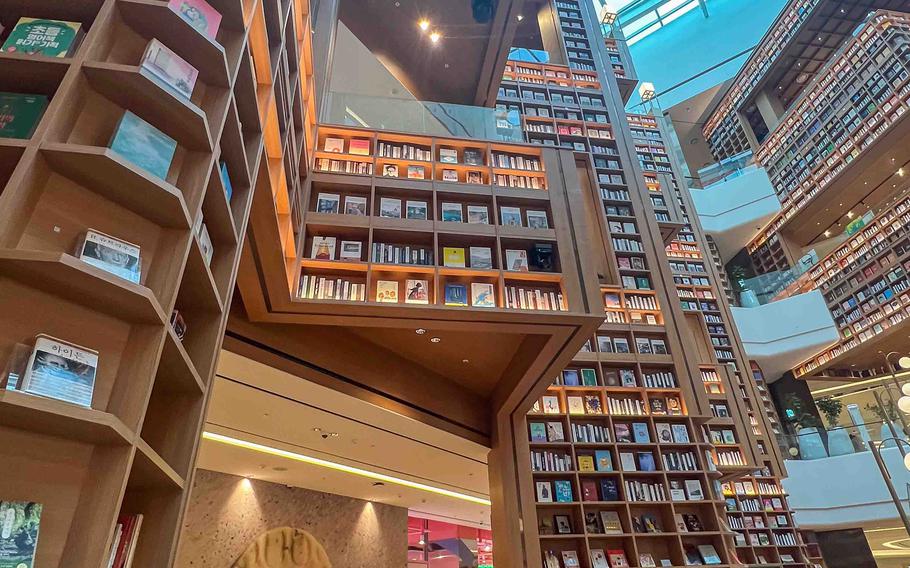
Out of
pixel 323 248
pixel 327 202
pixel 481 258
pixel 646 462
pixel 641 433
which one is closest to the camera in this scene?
pixel 323 248

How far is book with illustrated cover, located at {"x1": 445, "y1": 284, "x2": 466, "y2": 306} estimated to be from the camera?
4.16m

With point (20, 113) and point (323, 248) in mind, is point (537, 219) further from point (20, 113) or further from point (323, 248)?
point (20, 113)

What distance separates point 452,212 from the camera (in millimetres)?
4629

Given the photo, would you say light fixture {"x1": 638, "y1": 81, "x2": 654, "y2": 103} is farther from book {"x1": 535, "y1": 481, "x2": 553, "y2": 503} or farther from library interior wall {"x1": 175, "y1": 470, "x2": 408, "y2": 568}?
book {"x1": 535, "y1": 481, "x2": 553, "y2": 503}

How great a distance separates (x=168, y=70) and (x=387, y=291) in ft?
8.21

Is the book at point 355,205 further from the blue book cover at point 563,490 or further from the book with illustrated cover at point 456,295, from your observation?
the blue book cover at point 563,490

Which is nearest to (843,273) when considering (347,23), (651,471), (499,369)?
(651,471)

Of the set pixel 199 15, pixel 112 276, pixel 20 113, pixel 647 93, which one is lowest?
pixel 112 276

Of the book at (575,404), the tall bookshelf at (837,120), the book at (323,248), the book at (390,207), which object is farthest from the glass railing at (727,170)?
the book at (323,248)

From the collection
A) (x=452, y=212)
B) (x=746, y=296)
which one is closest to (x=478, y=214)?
(x=452, y=212)

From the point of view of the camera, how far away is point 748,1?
20.3 meters

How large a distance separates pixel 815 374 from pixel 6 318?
16.2 meters

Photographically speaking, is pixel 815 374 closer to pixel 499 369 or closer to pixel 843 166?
pixel 843 166

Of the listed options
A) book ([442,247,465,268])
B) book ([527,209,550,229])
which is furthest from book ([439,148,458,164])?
book ([442,247,465,268])
